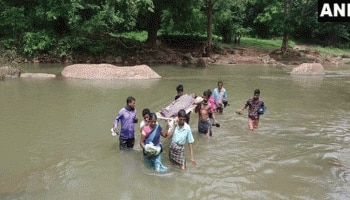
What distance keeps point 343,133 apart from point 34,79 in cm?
1380

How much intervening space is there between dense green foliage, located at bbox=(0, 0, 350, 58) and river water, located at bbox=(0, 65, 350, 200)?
7.94 meters

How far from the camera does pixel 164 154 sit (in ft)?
31.3

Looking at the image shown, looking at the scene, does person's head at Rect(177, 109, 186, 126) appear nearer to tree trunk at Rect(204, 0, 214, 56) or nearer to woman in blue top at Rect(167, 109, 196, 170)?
woman in blue top at Rect(167, 109, 196, 170)

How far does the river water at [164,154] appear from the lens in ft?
24.8

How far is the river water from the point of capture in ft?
24.8

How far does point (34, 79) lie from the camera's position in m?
19.2

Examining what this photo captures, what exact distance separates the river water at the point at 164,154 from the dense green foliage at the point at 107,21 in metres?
7.94

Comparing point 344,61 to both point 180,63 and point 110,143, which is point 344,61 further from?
point 110,143

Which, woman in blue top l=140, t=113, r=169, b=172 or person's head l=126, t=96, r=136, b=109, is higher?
person's head l=126, t=96, r=136, b=109

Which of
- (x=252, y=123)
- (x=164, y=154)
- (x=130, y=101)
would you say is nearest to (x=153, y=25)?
(x=252, y=123)

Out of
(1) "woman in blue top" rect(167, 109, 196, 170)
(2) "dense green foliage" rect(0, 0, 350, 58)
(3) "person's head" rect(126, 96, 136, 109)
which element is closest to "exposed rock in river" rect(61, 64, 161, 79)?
(2) "dense green foliage" rect(0, 0, 350, 58)

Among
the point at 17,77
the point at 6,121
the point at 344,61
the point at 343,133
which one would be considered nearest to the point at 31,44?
the point at 17,77

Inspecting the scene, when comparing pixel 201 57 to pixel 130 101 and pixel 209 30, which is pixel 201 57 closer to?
pixel 209 30

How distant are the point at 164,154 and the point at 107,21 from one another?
54.4 feet
